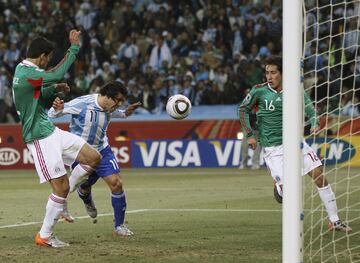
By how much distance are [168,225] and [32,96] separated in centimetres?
307

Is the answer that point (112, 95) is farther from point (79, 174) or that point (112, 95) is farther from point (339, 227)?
point (339, 227)

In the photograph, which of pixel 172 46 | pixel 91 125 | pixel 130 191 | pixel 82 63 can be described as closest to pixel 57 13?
pixel 82 63

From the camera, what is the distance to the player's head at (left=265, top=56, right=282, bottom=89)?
12.3 meters

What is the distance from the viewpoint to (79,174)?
12352mm

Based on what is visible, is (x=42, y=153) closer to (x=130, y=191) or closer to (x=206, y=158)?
(x=130, y=191)

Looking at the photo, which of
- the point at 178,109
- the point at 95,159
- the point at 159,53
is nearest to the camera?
the point at 95,159

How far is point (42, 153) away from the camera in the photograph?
1065 cm

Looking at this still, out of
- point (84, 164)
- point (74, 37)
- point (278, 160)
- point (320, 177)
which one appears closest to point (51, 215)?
point (84, 164)

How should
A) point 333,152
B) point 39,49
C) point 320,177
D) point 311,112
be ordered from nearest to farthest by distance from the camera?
1. point 39,49
2. point 311,112
3. point 320,177
4. point 333,152

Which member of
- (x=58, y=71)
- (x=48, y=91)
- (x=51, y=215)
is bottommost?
(x=51, y=215)

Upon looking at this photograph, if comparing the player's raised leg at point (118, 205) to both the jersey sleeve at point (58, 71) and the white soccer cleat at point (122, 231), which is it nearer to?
the white soccer cleat at point (122, 231)

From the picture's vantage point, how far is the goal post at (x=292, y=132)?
7.59m

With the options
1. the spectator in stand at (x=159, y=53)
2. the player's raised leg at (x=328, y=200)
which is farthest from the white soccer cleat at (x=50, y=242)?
the spectator in stand at (x=159, y=53)

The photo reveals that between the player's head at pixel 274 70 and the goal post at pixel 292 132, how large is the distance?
4.68 m
